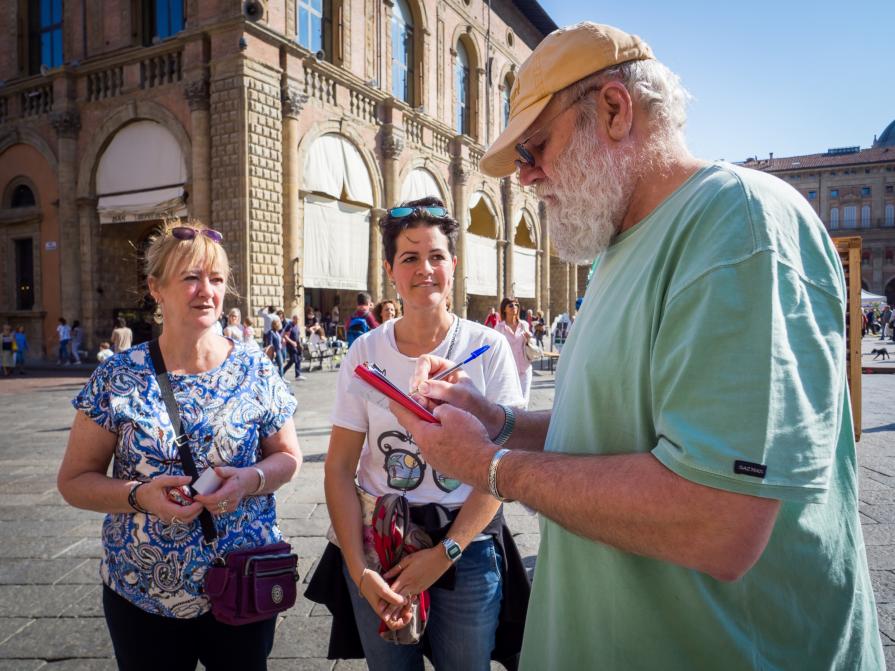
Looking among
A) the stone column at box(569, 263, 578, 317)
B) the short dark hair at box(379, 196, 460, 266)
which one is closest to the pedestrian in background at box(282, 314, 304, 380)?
the short dark hair at box(379, 196, 460, 266)

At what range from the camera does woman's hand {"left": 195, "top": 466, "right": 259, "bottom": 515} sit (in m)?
1.74

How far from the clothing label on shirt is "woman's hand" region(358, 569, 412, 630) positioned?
3.72ft

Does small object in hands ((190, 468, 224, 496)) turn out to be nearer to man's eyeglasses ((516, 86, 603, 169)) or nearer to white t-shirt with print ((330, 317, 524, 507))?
white t-shirt with print ((330, 317, 524, 507))

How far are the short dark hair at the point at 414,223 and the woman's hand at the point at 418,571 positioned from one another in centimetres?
103

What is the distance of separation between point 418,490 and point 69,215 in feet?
61.1

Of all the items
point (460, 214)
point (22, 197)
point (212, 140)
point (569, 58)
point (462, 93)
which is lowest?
point (569, 58)

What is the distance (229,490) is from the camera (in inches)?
70.0

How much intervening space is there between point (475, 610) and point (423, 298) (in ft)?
3.29

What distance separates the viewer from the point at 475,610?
171 cm

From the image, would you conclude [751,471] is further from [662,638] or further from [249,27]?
[249,27]

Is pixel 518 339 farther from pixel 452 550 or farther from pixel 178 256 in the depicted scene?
pixel 452 550

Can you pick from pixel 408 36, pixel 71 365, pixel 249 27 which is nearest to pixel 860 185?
pixel 408 36

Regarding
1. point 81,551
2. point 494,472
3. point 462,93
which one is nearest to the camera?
point 494,472

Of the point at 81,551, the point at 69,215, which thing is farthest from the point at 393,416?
the point at 69,215
